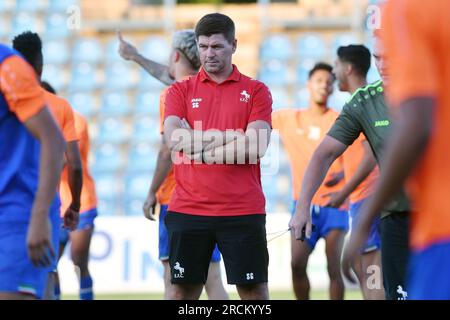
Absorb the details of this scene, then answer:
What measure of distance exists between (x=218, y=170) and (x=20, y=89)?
2.20 metres

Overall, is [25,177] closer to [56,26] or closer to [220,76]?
[220,76]

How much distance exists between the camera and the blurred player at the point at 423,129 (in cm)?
280

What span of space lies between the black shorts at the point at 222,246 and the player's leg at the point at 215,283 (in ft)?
6.11

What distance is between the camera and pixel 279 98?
17.8 metres

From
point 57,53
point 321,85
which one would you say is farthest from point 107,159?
point 321,85

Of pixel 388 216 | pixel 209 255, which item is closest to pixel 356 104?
pixel 388 216

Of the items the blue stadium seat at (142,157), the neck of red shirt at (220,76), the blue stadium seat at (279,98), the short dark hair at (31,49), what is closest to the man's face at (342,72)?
the neck of red shirt at (220,76)

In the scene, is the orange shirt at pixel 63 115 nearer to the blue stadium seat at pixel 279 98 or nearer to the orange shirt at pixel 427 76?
the orange shirt at pixel 427 76

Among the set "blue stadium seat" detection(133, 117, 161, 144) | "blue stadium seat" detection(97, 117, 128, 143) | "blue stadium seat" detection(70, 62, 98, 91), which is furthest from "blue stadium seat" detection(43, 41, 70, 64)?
Answer: "blue stadium seat" detection(133, 117, 161, 144)

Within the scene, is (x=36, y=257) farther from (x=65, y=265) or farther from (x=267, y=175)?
(x=267, y=175)

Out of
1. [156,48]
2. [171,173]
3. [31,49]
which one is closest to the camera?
[31,49]

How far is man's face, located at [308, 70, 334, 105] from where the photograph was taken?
10102 millimetres

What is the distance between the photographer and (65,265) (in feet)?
45.6

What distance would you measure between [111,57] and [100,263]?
621 centimetres
